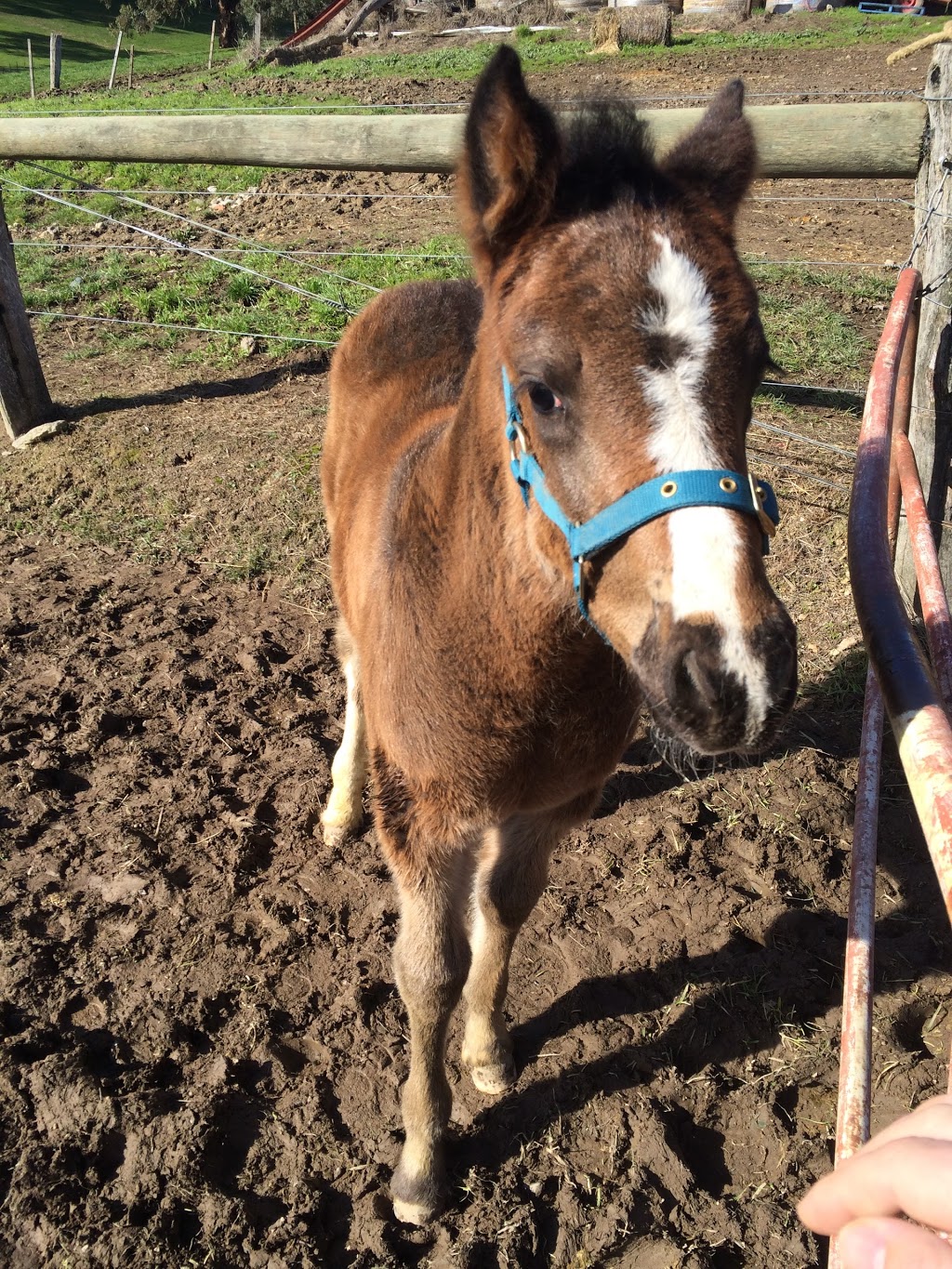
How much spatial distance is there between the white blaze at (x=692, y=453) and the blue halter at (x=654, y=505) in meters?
0.02

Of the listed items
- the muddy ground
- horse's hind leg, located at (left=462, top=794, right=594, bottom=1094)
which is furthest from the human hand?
the muddy ground

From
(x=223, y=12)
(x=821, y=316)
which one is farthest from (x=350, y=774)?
(x=223, y=12)

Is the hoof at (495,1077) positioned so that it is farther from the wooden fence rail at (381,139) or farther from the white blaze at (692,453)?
the wooden fence rail at (381,139)

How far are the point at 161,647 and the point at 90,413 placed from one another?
8.34 feet

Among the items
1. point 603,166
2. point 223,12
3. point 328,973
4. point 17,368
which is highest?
point 223,12

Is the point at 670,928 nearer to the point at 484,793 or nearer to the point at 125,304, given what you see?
the point at 484,793

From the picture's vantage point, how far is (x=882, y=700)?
1.55 metres

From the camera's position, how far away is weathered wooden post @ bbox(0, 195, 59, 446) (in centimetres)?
571

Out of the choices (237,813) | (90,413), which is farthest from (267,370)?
(237,813)

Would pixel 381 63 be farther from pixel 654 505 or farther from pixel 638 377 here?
pixel 654 505

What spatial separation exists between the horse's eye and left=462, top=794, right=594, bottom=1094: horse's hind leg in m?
1.28

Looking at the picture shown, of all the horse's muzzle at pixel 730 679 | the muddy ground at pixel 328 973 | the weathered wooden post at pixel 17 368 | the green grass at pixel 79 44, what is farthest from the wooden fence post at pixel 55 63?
the horse's muzzle at pixel 730 679

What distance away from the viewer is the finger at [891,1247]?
59 centimetres

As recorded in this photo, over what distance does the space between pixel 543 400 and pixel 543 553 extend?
1.07 feet
